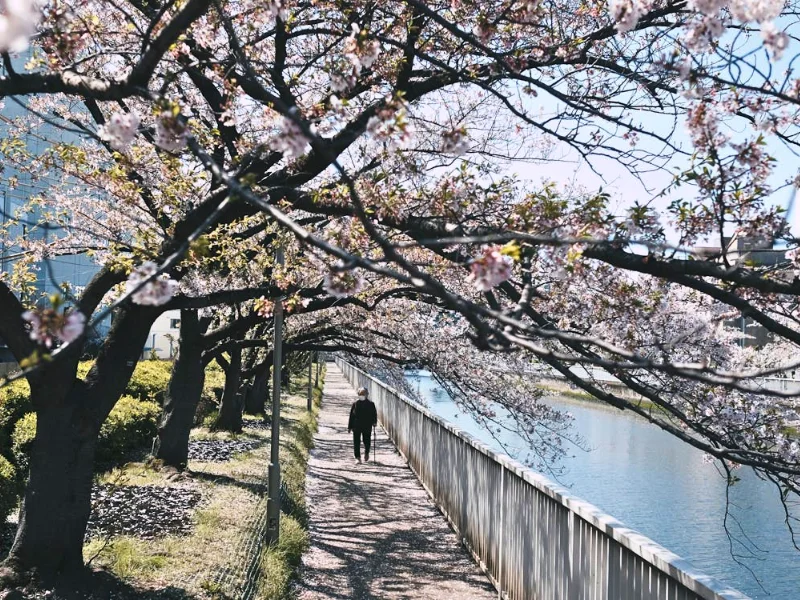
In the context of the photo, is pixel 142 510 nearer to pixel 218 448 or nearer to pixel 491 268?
pixel 218 448

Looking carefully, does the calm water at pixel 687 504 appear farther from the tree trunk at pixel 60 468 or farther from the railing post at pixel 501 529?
the tree trunk at pixel 60 468

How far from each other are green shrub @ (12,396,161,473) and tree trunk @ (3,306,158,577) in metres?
4.23

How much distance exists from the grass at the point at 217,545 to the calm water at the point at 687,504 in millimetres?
5050

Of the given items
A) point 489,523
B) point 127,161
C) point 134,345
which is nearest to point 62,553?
point 134,345

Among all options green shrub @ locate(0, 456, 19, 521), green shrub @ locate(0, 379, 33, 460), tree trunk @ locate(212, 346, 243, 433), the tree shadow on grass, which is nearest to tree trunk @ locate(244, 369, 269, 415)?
tree trunk @ locate(212, 346, 243, 433)

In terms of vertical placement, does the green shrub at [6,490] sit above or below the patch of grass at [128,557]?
above

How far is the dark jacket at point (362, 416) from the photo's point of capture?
17.1 m

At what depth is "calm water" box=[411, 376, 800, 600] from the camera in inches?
528

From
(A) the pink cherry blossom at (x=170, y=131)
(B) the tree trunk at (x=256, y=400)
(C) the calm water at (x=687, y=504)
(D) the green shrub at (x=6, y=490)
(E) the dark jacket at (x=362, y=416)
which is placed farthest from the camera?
(B) the tree trunk at (x=256, y=400)

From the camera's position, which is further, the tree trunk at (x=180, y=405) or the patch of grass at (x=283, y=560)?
the tree trunk at (x=180, y=405)

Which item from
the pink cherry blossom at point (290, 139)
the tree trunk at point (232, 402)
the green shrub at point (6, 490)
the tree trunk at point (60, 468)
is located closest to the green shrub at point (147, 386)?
the tree trunk at point (232, 402)

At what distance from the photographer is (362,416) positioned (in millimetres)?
17062

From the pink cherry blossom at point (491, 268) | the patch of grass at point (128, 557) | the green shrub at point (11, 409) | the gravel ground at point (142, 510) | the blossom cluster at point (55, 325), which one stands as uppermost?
the pink cherry blossom at point (491, 268)

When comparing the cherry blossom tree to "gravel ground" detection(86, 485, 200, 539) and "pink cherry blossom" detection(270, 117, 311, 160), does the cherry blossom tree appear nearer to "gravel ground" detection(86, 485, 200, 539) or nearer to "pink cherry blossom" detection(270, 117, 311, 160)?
"pink cherry blossom" detection(270, 117, 311, 160)
